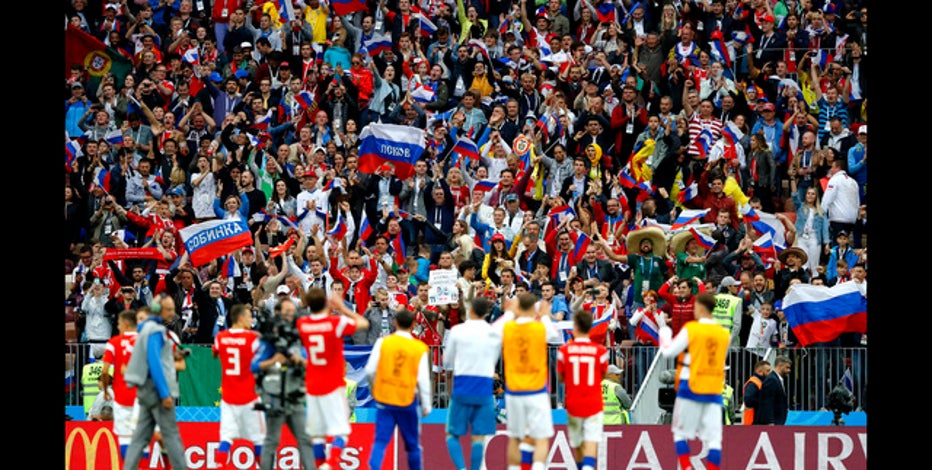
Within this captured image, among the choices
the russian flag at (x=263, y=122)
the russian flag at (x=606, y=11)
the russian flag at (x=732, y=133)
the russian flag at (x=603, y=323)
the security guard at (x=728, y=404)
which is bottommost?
the security guard at (x=728, y=404)

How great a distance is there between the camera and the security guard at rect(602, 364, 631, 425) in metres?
23.2

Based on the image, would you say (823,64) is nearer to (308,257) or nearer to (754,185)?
(754,185)

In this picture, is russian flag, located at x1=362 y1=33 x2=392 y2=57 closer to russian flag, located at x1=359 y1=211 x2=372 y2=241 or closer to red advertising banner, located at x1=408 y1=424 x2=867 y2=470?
russian flag, located at x1=359 y1=211 x2=372 y2=241

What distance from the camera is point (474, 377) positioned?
65.4 ft

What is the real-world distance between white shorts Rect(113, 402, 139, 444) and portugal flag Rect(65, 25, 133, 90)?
1279 cm

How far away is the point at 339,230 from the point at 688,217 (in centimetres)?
551

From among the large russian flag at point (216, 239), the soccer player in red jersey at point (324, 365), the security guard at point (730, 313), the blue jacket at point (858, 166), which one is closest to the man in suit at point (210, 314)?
the large russian flag at point (216, 239)

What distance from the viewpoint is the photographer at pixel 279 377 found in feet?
63.8

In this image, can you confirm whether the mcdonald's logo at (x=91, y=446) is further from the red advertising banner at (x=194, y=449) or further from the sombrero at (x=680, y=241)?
the sombrero at (x=680, y=241)

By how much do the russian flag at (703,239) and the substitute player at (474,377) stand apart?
7414mm

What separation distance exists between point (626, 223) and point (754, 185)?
2.38 m

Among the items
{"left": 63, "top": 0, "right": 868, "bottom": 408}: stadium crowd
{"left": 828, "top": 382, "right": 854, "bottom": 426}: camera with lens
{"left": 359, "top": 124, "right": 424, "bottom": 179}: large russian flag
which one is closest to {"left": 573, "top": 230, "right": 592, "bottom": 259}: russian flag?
{"left": 63, "top": 0, "right": 868, "bottom": 408}: stadium crowd

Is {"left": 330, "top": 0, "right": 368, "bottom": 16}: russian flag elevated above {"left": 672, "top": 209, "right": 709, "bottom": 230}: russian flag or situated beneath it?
elevated above

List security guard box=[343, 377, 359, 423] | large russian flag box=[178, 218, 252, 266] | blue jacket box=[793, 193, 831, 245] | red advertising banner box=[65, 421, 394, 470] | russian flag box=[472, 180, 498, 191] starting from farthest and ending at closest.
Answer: russian flag box=[472, 180, 498, 191] → blue jacket box=[793, 193, 831, 245] → large russian flag box=[178, 218, 252, 266] → security guard box=[343, 377, 359, 423] → red advertising banner box=[65, 421, 394, 470]
